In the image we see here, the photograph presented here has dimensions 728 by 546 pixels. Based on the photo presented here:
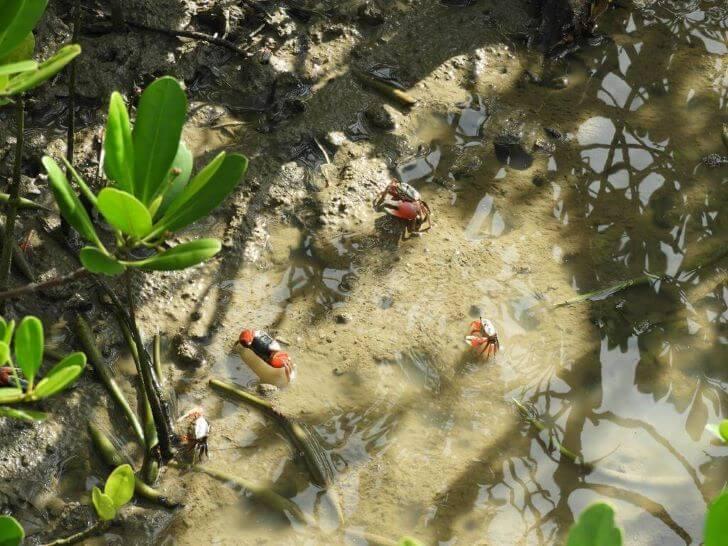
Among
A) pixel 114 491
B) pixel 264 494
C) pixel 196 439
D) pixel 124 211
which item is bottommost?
pixel 264 494

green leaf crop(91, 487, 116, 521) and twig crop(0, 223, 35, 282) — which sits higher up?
green leaf crop(91, 487, 116, 521)

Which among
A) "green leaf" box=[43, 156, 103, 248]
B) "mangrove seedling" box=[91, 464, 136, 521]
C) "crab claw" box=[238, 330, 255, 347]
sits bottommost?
"crab claw" box=[238, 330, 255, 347]

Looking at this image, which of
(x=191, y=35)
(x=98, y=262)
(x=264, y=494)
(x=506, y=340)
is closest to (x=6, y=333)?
(x=98, y=262)

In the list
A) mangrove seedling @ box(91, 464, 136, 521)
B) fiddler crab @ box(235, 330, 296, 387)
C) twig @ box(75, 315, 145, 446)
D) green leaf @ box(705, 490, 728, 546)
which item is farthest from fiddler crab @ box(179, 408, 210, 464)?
green leaf @ box(705, 490, 728, 546)

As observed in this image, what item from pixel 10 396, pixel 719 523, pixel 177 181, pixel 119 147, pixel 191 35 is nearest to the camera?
pixel 719 523

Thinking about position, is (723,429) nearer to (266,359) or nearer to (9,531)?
(9,531)

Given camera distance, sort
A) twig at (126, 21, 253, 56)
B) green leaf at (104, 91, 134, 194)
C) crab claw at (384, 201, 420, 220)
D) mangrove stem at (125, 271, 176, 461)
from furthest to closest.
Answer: twig at (126, 21, 253, 56) < crab claw at (384, 201, 420, 220) < mangrove stem at (125, 271, 176, 461) < green leaf at (104, 91, 134, 194)

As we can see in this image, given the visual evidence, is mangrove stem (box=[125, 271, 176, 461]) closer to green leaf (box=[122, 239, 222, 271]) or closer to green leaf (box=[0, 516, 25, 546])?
green leaf (box=[122, 239, 222, 271])

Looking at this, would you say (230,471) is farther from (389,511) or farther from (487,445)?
(487,445)
